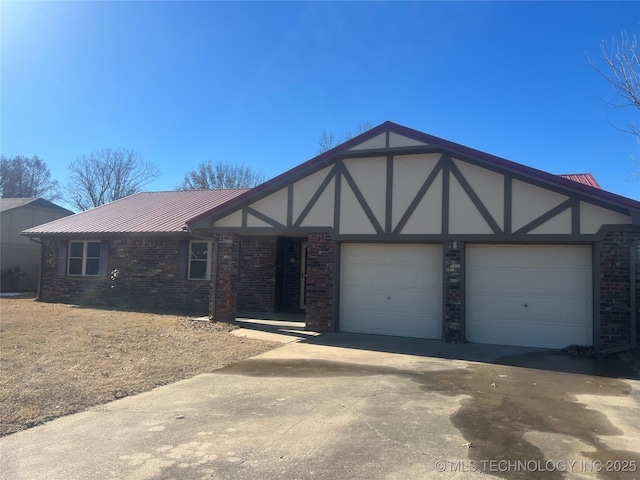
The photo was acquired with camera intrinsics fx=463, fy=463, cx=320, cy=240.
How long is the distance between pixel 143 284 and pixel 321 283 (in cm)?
812

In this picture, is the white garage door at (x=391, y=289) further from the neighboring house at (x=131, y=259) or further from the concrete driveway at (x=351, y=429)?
the neighboring house at (x=131, y=259)

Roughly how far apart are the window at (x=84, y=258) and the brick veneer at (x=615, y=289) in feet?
54.9

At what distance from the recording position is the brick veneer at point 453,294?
1066cm

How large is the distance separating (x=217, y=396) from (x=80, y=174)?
4436 cm

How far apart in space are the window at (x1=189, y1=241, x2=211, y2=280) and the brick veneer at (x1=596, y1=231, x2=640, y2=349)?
11850mm

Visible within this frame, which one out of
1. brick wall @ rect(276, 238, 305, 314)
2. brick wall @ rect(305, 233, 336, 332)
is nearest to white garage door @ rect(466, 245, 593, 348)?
brick wall @ rect(305, 233, 336, 332)

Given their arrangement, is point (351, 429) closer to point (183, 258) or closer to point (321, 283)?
point (321, 283)

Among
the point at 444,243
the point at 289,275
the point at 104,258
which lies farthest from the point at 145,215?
the point at 444,243

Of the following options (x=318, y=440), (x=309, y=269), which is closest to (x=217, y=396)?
(x=318, y=440)

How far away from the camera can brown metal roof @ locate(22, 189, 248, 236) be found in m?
17.3

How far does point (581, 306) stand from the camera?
10.0 meters

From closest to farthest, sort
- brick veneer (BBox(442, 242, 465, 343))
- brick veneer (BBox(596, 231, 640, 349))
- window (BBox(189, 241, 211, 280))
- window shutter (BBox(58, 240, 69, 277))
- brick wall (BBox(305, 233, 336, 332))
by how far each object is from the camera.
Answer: brick veneer (BBox(596, 231, 640, 349)), brick veneer (BBox(442, 242, 465, 343)), brick wall (BBox(305, 233, 336, 332)), window (BBox(189, 241, 211, 280)), window shutter (BBox(58, 240, 69, 277))

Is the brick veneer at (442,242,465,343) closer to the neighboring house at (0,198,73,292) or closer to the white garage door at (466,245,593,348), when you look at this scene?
the white garage door at (466,245,593,348)

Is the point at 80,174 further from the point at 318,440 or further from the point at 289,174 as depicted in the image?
the point at 318,440
